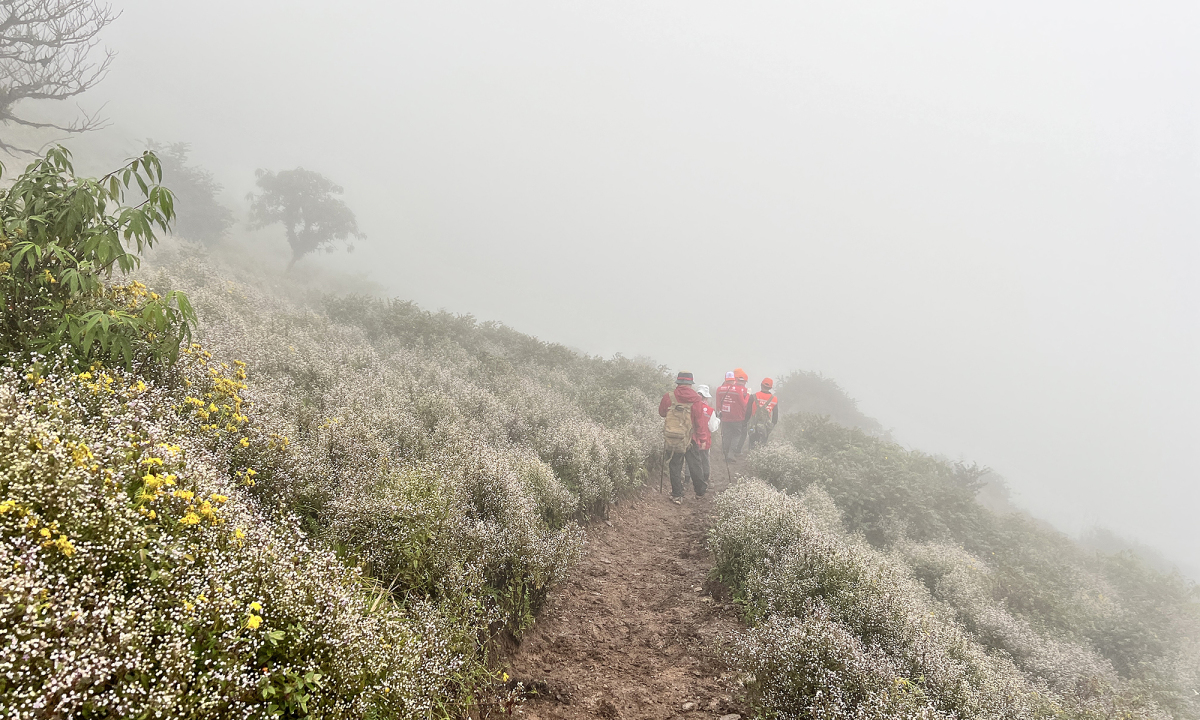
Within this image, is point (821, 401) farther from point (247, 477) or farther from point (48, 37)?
point (48, 37)

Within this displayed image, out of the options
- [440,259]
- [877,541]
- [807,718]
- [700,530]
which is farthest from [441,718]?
[440,259]

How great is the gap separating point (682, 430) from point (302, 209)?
37.4 meters

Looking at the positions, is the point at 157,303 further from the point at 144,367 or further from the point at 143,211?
the point at 144,367

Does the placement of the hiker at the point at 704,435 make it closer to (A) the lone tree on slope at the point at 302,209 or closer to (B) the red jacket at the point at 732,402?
(B) the red jacket at the point at 732,402

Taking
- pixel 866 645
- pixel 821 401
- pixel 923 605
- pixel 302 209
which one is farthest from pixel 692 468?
pixel 302 209

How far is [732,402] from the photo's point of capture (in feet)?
55.2

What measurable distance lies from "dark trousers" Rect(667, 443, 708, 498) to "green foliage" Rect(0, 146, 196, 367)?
10.7 meters

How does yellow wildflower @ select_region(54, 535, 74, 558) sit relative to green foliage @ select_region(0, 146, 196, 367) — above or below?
below

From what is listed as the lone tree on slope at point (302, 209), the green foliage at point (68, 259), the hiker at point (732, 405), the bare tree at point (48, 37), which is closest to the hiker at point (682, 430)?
the hiker at point (732, 405)

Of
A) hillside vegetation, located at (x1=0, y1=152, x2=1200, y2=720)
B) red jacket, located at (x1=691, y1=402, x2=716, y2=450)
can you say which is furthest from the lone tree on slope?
red jacket, located at (x1=691, y1=402, x2=716, y2=450)

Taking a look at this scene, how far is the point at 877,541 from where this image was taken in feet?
39.2

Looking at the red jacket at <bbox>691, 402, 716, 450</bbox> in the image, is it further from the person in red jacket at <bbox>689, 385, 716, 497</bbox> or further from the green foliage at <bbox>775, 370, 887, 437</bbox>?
the green foliage at <bbox>775, 370, 887, 437</bbox>

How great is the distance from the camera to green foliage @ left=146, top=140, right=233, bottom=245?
95.8 feet

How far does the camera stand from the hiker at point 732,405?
16688mm
